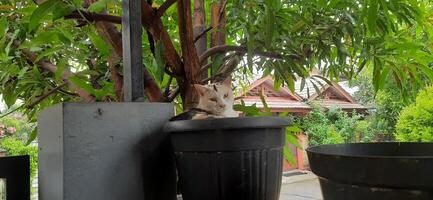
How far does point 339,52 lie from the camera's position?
807 mm

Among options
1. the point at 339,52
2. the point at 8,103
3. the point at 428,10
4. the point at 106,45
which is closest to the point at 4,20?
the point at 106,45

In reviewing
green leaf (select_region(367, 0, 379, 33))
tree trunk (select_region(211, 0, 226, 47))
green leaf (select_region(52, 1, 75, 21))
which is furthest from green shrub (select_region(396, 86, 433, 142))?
green leaf (select_region(52, 1, 75, 21))

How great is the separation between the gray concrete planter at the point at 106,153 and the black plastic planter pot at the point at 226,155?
0.05m

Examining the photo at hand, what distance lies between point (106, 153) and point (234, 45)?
38cm

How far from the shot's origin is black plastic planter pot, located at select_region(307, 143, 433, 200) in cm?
31

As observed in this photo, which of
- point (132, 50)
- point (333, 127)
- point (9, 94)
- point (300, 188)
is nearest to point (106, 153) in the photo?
point (132, 50)

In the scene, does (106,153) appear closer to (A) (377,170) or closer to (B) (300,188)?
(A) (377,170)

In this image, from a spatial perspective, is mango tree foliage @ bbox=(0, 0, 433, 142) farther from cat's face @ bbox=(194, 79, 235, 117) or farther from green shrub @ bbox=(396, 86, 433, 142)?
green shrub @ bbox=(396, 86, 433, 142)

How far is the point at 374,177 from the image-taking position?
32cm

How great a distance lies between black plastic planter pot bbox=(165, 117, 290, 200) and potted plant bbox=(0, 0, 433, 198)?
3 centimetres

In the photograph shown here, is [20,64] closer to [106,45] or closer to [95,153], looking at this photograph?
[106,45]

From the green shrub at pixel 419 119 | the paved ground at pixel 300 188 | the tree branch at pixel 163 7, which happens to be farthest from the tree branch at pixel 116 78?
the paved ground at pixel 300 188

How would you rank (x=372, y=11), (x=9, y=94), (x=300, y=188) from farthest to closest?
(x=300, y=188)
(x=9, y=94)
(x=372, y=11)

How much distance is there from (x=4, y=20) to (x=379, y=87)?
76 centimetres
